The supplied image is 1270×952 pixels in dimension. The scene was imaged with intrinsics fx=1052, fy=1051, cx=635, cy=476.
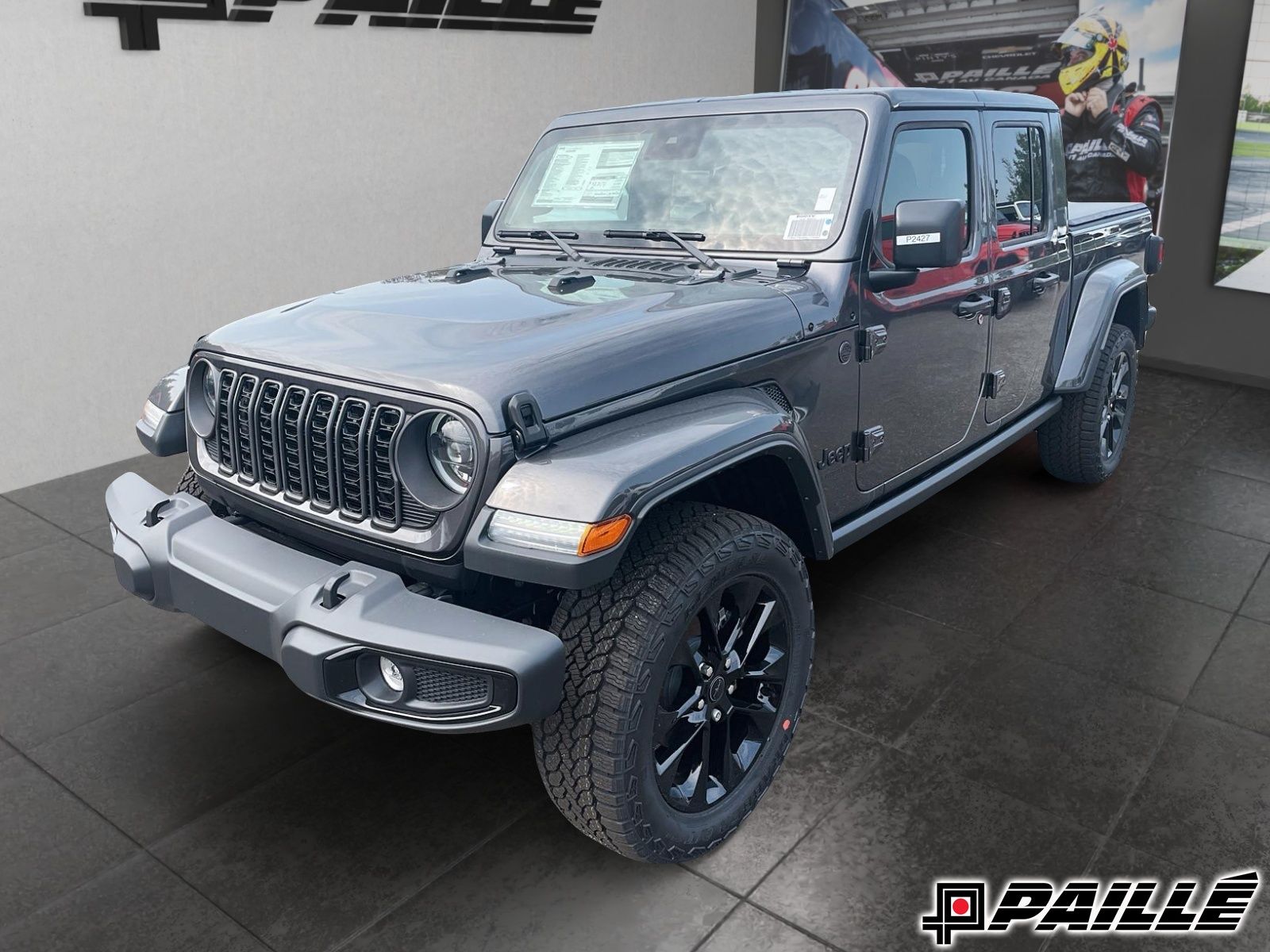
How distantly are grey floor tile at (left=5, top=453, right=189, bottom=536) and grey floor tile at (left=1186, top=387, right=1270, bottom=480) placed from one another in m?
5.14

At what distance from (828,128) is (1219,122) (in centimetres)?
493

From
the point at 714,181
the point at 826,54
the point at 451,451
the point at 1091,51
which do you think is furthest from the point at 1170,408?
the point at 451,451

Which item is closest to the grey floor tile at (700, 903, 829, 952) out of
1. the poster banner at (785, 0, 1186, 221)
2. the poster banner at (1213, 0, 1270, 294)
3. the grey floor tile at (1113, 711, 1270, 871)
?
the grey floor tile at (1113, 711, 1270, 871)

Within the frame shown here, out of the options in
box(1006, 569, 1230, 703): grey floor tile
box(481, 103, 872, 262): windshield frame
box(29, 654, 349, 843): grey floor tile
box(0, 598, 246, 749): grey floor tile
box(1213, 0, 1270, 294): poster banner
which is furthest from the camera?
box(1213, 0, 1270, 294): poster banner

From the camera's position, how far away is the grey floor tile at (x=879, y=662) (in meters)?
3.13

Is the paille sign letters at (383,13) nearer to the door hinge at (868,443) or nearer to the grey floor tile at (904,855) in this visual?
the door hinge at (868,443)

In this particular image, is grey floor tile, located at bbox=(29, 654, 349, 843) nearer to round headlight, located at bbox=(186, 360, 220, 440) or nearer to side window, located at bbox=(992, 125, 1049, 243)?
round headlight, located at bbox=(186, 360, 220, 440)

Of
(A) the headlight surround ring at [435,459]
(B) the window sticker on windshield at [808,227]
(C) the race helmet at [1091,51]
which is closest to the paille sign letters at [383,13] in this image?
(C) the race helmet at [1091,51]

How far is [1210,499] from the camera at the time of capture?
4.83 m

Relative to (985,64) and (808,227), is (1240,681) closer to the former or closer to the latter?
(808,227)

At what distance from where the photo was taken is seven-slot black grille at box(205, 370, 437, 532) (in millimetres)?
2293

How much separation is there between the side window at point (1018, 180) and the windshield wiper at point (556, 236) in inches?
60.6

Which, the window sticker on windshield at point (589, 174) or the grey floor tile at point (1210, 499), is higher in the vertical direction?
the window sticker on windshield at point (589, 174)

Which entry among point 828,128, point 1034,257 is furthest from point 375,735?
point 1034,257
